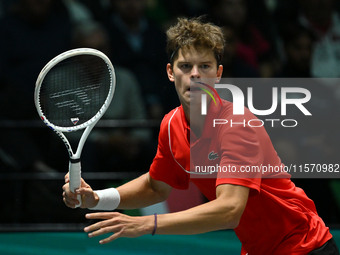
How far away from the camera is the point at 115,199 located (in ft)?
9.53

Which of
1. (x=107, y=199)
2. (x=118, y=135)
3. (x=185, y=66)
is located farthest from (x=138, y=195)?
(x=118, y=135)

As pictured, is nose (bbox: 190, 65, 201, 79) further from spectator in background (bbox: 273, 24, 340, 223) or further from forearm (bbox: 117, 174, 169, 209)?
spectator in background (bbox: 273, 24, 340, 223)

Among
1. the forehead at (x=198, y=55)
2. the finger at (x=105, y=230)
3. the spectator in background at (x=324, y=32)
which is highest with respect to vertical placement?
the spectator in background at (x=324, y=32)

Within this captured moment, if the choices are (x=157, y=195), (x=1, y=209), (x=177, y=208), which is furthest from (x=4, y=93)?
(x=157, y=195)

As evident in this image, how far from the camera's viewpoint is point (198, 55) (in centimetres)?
272

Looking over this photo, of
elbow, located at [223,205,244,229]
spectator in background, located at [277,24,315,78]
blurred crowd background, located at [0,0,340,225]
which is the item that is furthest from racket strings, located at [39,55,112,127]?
spectator in background, located at [277,24,315,78]

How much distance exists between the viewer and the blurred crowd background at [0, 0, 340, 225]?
4.81 metres

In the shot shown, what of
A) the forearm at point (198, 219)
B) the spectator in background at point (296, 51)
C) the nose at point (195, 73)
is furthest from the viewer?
the spectator in background at point (296, 51)

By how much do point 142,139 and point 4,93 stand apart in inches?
39.5

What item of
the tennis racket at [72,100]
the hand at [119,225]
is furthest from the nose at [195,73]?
the hand at [119,225]

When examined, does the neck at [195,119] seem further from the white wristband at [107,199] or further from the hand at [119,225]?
the hand at [119,225]

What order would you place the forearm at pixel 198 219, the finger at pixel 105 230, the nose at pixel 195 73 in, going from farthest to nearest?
the nose at pixel 195 73 < the forearm at pixel 198 219 < the finger at pixel 105 230

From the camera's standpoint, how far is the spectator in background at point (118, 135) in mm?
4895

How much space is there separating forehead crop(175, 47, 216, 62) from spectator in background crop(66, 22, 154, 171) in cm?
222
